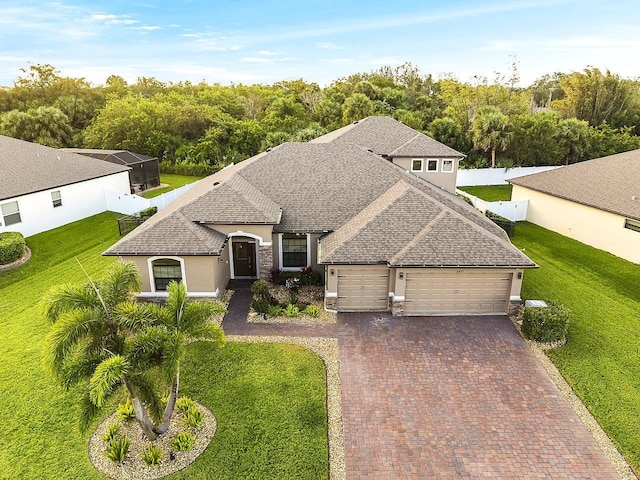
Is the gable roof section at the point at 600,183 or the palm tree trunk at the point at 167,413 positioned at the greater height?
the gable roof section at the point at 600,183

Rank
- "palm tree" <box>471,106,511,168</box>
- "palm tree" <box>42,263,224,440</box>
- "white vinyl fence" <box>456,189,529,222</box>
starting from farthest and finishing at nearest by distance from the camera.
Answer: "palm tree" <box>471,106,511,168</box> < "white vinyl fence" <box>456,189,529,222</box> < "palm tree" <box>42,263,224,440</box>

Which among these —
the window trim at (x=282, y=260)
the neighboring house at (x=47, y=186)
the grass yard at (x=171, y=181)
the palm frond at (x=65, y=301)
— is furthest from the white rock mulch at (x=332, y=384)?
the grass yard at (x=171, y=181)

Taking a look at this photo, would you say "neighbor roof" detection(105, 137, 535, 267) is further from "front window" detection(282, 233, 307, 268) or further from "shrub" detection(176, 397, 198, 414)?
"shrub" detection(176, 397, 198, 414)

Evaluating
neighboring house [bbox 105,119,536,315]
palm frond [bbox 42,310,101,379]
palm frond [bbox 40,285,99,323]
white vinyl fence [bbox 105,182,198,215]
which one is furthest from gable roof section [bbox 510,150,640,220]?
white vinyl fence [bbox 105,182,198,215]

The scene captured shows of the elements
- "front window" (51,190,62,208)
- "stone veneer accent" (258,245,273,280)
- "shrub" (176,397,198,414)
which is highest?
"front window" (51,190,62,208)

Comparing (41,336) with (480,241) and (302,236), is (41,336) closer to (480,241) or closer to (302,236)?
(302,236)

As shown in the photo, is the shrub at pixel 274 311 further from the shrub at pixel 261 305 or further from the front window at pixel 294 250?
the front window at pixel 294 250
